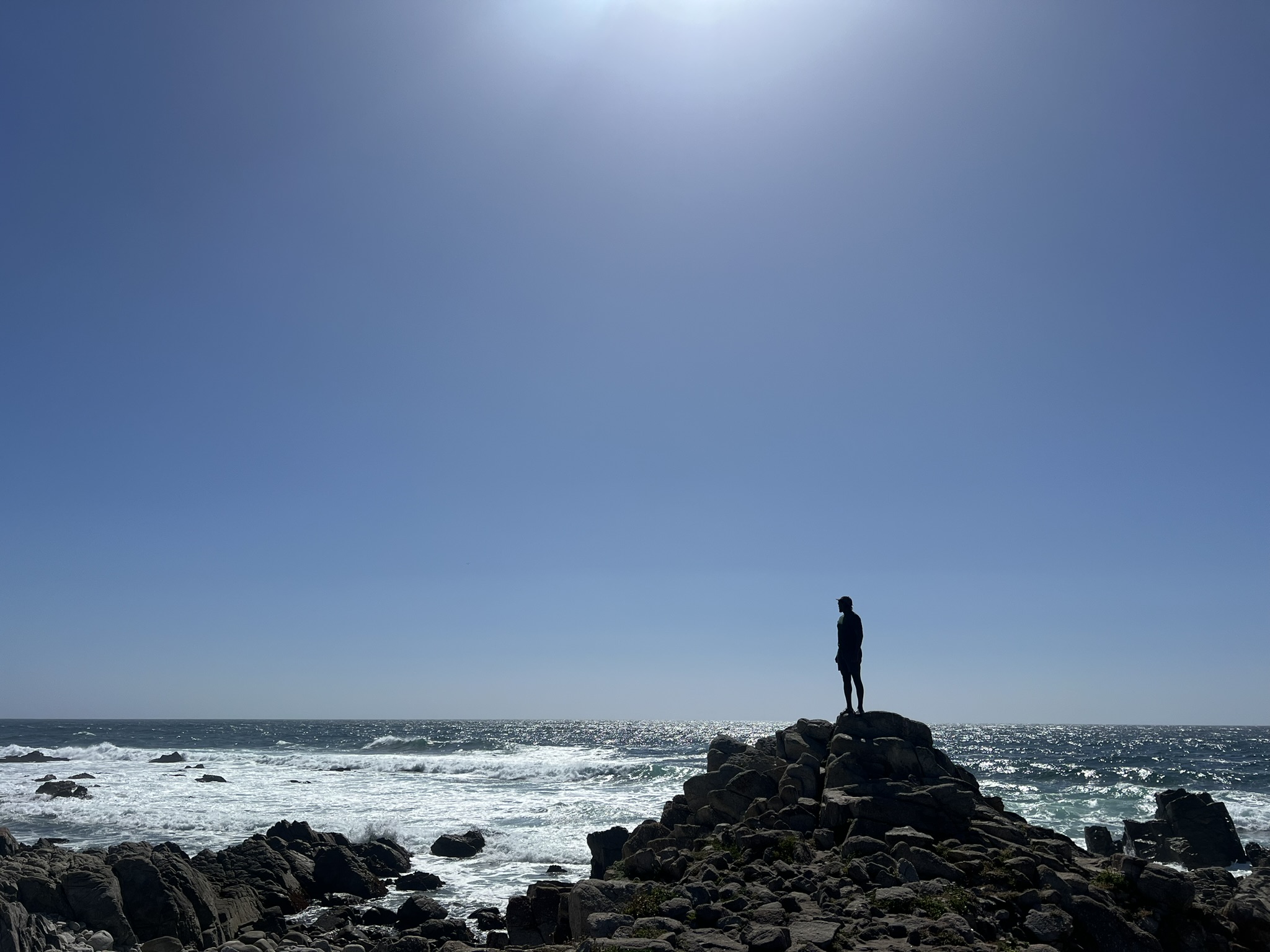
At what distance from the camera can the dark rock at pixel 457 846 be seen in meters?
28.5

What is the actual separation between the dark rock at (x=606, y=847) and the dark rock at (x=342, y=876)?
6.35 m

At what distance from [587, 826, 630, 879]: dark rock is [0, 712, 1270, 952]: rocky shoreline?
5 cm

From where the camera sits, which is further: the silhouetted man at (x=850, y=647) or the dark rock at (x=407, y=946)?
the silhouetted man at (x=850, y=647)

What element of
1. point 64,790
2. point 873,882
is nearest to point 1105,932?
point 873,882

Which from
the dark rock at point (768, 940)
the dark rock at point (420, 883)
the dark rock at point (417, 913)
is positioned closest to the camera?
the dark rock at point (768, 940)

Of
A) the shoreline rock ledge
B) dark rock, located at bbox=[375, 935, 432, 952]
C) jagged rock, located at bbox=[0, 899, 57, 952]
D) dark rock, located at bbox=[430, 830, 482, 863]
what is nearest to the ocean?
dark rock, located at bbox=[430, 830, 482, 863]

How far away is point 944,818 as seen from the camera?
522 inches

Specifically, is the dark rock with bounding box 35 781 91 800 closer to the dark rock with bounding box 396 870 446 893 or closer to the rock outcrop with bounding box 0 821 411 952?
the rock outcrop with bounding box 0 821 411 952

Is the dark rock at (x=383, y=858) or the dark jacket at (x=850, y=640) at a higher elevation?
the dark jacket at (x=850, y=640)

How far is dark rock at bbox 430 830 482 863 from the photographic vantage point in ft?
93.6

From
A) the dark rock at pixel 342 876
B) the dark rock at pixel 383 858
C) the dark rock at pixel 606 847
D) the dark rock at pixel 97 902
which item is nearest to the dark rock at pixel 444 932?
the dark rock at pixel 606 847

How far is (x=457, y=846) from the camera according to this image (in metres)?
28.7

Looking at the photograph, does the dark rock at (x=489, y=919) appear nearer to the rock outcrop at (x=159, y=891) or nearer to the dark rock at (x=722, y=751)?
the rock outcrop at (x=159, y=891)

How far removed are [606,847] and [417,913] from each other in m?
5.05
